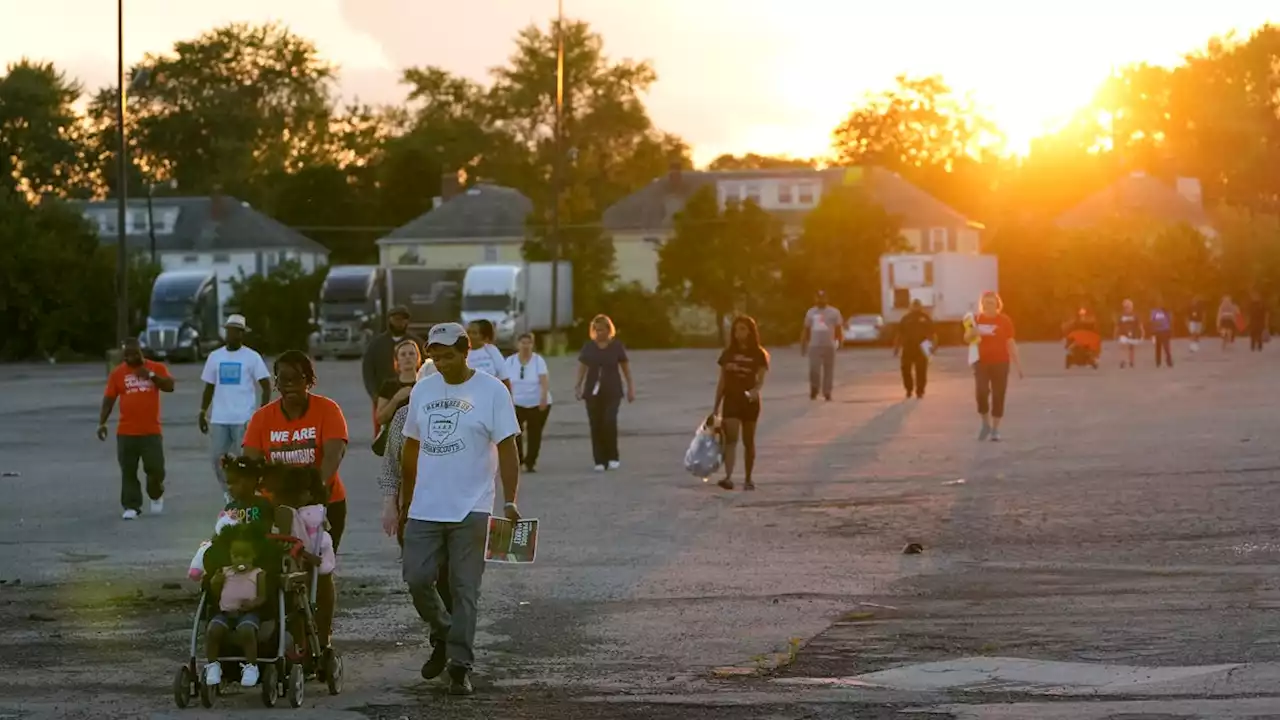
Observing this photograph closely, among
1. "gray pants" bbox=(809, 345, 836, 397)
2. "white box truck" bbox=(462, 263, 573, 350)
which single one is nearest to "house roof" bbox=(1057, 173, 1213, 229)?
"white box truck" bbox=(462, 263, 573, 350)

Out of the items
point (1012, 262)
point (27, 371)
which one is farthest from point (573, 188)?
point (27, 371)

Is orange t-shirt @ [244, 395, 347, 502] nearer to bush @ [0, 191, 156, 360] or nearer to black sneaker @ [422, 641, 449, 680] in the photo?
black sneaker @ [422, 641, 449, 680]

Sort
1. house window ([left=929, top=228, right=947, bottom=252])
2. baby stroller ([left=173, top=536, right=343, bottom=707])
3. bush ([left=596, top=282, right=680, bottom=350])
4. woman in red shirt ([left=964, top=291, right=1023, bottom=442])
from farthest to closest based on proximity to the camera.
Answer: house window ([left=929, top=228, right=947, bottom=252]) → bush ([left=596, top=282, right=680, bottom=350]) → woman in red shirt ([left=964, top=291, right=1023, bottom=442]) → baby stroller ([left=173, top=536, right=343, bottom=707])

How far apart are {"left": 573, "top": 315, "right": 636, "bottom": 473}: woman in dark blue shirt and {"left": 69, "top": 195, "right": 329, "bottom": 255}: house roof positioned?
83.4 meters

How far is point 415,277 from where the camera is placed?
73.8m

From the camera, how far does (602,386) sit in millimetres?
22266

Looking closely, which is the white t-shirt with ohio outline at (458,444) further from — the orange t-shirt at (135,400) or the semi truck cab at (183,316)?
the semi truck cab at (183,316)

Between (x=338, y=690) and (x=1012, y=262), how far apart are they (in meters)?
74.2

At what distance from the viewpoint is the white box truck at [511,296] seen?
6919cm

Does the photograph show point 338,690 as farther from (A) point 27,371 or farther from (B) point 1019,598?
(A) point 27,371

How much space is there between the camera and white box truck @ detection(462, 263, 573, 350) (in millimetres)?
69188

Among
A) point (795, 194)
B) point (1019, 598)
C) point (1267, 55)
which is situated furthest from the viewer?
point (1267, 55)

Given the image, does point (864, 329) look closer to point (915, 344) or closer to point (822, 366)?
point (822, 366)

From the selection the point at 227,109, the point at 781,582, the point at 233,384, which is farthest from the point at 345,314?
the point at 781,582
